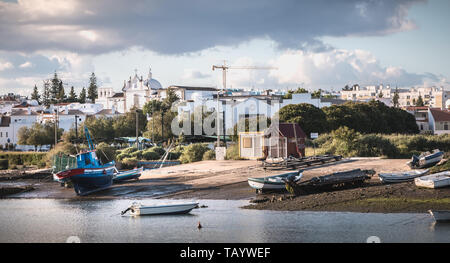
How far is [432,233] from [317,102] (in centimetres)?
7415

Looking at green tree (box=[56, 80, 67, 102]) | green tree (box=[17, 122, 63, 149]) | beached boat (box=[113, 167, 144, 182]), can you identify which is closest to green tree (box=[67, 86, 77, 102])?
green tree (box=[56, 80, 67, 102])

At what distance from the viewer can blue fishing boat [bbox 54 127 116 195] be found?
39.5 metres

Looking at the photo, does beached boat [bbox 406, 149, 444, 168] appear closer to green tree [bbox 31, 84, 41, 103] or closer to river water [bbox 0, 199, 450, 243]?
river water [bbox 0, 199, 450, 243]

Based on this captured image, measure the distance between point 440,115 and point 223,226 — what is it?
2867 inches

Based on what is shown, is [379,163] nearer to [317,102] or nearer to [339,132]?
[339,132]

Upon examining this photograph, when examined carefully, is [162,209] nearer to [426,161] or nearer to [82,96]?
[426,161]

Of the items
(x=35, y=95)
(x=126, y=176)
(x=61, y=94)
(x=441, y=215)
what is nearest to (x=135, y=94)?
(x=61, y=94)

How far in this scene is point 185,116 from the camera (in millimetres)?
88375

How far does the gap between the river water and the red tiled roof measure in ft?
216

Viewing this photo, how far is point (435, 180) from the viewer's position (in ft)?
99.0

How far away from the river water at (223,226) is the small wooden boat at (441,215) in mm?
338

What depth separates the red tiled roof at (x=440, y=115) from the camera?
298 feet

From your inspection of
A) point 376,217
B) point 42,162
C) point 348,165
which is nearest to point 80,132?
point 42,162
